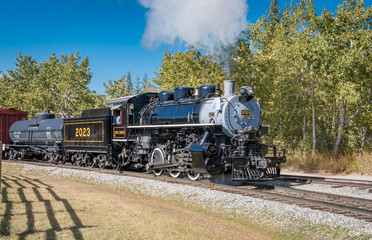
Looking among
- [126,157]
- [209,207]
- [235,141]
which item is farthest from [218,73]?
[209,207]

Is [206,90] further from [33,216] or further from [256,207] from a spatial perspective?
[33,216]

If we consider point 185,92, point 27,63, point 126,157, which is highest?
point 27,63

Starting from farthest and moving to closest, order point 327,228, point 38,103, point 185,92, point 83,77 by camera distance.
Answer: point 83,77 < point 38,103 < point 185,92 < point 327,228

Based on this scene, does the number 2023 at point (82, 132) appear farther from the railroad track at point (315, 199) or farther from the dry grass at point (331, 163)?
the dry grass at point (331, 163)

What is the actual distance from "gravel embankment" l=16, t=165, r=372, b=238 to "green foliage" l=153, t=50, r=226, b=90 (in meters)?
13.5

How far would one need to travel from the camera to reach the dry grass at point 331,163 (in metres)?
17.3

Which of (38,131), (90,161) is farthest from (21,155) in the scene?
(90,161)

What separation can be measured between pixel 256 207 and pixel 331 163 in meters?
11.2

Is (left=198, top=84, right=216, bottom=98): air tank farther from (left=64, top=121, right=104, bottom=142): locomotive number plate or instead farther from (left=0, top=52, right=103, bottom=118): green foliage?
(left=0, top=52, right=103, bottom=118): green foliage

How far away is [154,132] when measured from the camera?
51.1 ft

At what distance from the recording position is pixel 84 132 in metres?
19.4

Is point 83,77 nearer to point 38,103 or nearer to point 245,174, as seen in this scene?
point 38,103

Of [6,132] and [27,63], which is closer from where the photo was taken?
[6,132]

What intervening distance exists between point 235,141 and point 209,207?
420 cm
